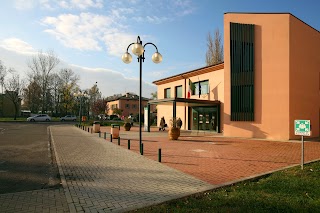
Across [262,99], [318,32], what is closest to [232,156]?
[262,99]

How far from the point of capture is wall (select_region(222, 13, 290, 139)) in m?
18.5

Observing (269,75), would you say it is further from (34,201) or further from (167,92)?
(34,201)

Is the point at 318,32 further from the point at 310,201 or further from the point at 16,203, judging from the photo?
the point at 16,203

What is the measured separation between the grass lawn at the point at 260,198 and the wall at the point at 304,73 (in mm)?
13375

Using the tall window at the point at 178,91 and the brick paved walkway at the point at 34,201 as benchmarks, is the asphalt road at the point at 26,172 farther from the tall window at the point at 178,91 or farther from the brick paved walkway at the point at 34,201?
the tall window at the point at 178,91

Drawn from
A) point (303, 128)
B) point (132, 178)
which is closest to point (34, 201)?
point (132, 178)

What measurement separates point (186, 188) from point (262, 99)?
1525 centimetres

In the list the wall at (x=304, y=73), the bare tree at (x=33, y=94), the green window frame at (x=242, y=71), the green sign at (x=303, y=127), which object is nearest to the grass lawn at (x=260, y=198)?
the green sign at (x=303, y=127)

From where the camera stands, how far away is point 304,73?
1986 centimetres

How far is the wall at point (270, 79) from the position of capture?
60.6 ft

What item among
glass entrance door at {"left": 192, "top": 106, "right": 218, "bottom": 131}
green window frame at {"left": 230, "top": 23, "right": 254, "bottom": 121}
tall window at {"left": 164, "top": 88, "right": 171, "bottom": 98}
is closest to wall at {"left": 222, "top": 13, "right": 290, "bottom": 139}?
green window frame at {"left": 230, "top": 23, "right": 254, "bottom": 121}

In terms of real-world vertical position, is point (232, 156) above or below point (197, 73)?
below

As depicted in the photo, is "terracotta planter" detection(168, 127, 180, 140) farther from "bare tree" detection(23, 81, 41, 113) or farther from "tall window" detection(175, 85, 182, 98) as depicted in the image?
"bare tree" detection(23, 81, 41, 113)

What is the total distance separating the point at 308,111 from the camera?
20.3 m
